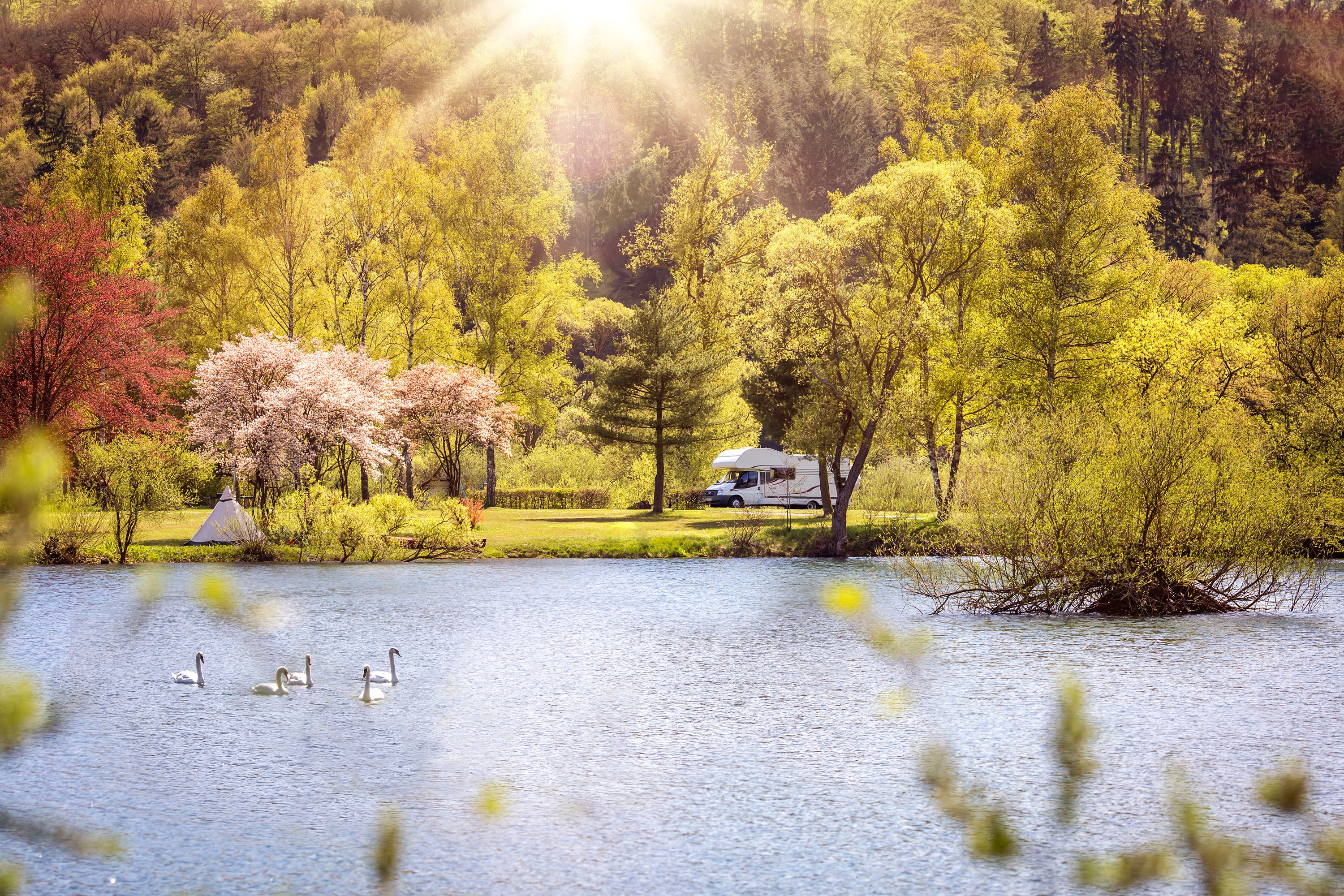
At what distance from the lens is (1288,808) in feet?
7.66

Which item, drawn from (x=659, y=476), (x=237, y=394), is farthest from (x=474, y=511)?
(x=659, y=476)

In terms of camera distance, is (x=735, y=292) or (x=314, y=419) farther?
(x=735, y=292)

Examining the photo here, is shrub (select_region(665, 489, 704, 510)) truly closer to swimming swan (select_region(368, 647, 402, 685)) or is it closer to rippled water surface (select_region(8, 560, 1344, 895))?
rippled water surface (select_region(8, 560, 1344, 895))

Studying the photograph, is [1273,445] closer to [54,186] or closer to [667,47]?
[54,186]

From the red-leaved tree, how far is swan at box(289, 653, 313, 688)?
1921cm

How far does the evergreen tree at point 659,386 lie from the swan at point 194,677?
33520 millimetres

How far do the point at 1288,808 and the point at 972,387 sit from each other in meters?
43.5

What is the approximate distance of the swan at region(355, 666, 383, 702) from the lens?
1614 cm

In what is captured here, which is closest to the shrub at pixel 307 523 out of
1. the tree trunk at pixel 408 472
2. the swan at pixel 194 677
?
the tree trunk at pixel 408 472

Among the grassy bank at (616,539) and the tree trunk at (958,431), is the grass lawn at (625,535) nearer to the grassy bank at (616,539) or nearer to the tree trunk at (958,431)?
the grassy bank at (616,539)

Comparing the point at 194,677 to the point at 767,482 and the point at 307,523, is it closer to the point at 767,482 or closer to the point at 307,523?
the point at 307,523

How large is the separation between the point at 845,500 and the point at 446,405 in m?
17.3

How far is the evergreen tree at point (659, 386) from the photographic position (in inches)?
1997

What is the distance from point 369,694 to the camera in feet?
53.3
